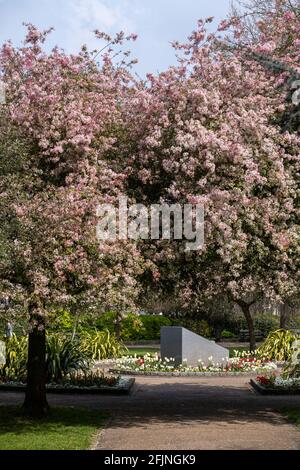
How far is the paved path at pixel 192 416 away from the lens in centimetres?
1215

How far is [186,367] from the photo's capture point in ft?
83.3

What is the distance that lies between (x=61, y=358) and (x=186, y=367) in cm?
548

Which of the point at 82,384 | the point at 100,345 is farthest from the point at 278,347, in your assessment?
the point at 82,384

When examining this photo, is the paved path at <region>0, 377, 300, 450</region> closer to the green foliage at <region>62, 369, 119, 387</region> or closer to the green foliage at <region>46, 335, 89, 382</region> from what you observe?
the green foliage at <region>62, 369, 119, 387</region>

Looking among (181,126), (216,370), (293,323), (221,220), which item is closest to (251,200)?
(221,220)

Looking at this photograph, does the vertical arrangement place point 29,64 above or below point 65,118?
above

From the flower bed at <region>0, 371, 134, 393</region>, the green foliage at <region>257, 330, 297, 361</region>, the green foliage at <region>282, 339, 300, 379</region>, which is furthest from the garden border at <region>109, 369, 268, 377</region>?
the green foliage at <region>282, 339, 300, 379</region>

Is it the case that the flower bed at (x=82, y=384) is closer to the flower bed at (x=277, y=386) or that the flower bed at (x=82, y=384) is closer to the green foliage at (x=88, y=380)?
the green foliage at (x=88, y=380)

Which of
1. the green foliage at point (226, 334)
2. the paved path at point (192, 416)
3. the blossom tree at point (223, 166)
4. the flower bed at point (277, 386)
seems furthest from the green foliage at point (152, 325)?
the blossom tree at point (223, 166)

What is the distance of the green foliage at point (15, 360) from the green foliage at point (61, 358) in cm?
92

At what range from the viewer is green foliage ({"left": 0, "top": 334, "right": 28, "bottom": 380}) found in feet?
70.4
